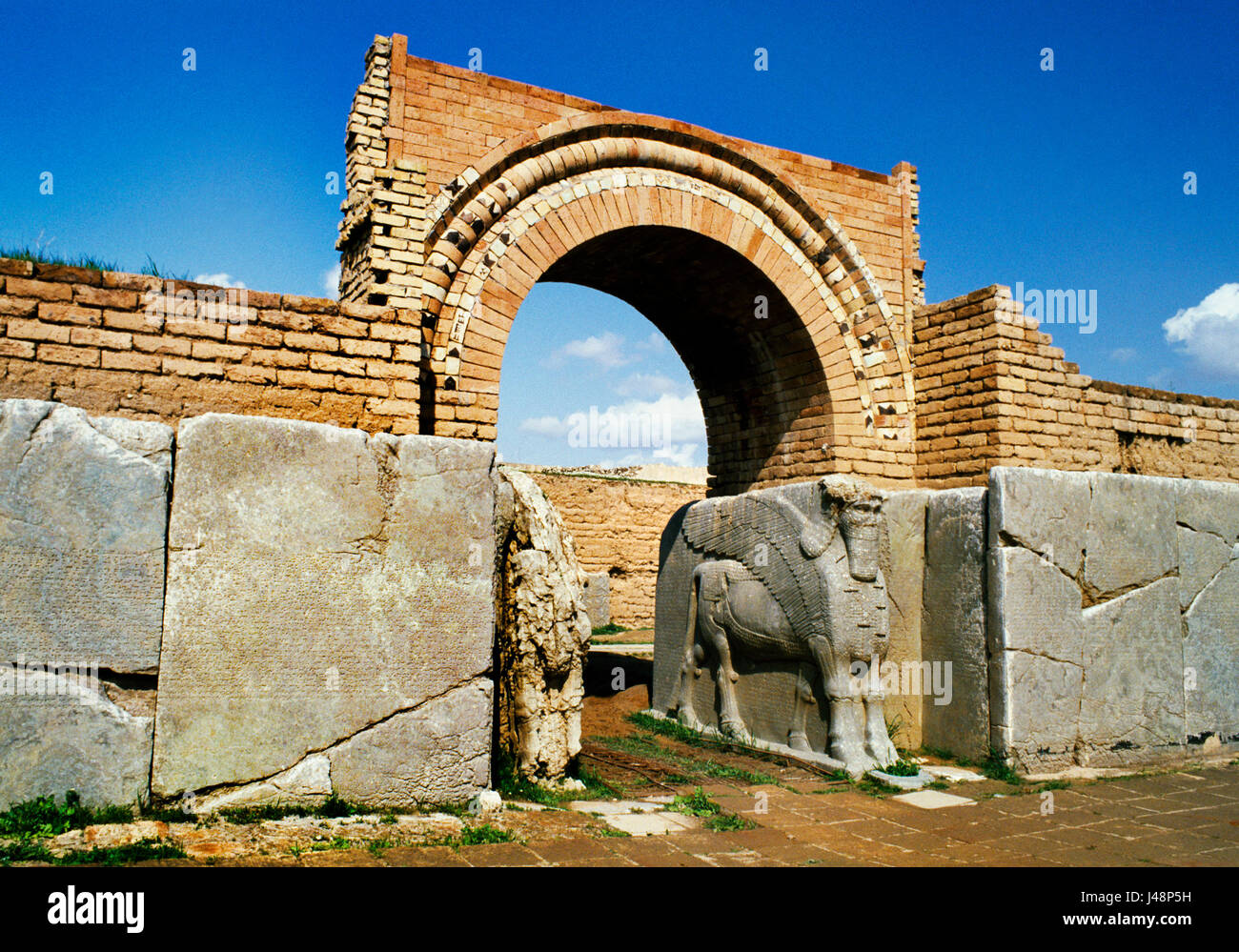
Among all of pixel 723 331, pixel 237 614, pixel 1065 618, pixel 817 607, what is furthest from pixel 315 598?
pixel 723 331

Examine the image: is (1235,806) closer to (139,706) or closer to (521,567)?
(521,567)

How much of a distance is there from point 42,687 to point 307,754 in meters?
Result: 1.05

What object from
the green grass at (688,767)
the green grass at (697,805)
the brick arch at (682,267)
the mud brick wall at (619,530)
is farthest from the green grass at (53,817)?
the mud brick wall at (619,530)

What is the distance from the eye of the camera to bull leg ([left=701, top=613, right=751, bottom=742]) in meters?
6.32

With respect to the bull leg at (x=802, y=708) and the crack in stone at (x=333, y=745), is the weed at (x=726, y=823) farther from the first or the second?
the bull leg at (x=802, y=708)

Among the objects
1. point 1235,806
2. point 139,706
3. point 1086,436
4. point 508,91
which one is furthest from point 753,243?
point 139,706

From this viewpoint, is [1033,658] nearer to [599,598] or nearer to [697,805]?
[697,805]

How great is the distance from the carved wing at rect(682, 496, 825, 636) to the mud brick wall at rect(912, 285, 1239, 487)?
2.34m

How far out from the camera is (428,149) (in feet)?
22.1

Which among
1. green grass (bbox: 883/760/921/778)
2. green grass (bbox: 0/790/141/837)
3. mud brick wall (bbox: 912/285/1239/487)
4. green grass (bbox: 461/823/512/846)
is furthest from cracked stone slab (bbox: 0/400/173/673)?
mud brick wall (bbox: 912/285/1239/487)

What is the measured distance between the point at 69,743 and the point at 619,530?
13361mm

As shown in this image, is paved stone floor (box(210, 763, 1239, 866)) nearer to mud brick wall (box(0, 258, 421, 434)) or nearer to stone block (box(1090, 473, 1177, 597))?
stone block (box(1090, 473, 1177, 597))

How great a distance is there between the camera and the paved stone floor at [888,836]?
11.5 ft

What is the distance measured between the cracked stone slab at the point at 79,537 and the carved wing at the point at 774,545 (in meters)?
3.82
